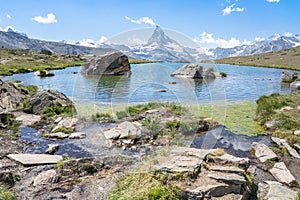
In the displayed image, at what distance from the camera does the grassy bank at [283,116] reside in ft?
50.9

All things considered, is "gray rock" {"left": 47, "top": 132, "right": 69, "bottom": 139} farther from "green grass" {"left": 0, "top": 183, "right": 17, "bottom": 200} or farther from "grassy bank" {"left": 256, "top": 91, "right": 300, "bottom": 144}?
"grassy bank" {"left": 256, "top": 91, "right": 300, "bottom": 144}

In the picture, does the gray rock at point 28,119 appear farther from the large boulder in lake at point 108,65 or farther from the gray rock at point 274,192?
the large boulder in lake at point 108,65

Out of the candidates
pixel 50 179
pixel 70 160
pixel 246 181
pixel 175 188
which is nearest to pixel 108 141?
pixel 70 160

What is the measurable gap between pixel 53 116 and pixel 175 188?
14286 millimetres

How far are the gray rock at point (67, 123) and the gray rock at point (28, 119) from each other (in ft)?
6.98

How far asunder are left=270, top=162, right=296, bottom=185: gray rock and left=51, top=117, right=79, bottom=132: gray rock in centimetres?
1207

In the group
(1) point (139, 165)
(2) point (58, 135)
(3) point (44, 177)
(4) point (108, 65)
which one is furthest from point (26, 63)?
(1) point (139, 165)

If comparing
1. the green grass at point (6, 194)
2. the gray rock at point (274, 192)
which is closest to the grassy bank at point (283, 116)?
the gray rock at point (274, 192)

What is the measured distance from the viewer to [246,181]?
9.16 metres

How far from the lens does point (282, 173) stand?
11023mm

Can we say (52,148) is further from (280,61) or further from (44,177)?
(280,61)

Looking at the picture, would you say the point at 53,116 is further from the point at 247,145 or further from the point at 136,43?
the point at 247,145

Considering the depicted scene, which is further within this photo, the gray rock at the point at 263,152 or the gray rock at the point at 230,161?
the gray rock at the point at 263,152

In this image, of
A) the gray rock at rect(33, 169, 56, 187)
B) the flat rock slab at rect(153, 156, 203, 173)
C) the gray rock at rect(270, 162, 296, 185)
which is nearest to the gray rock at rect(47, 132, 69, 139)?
the gray rock at rect(33, 169, 56, 187)
